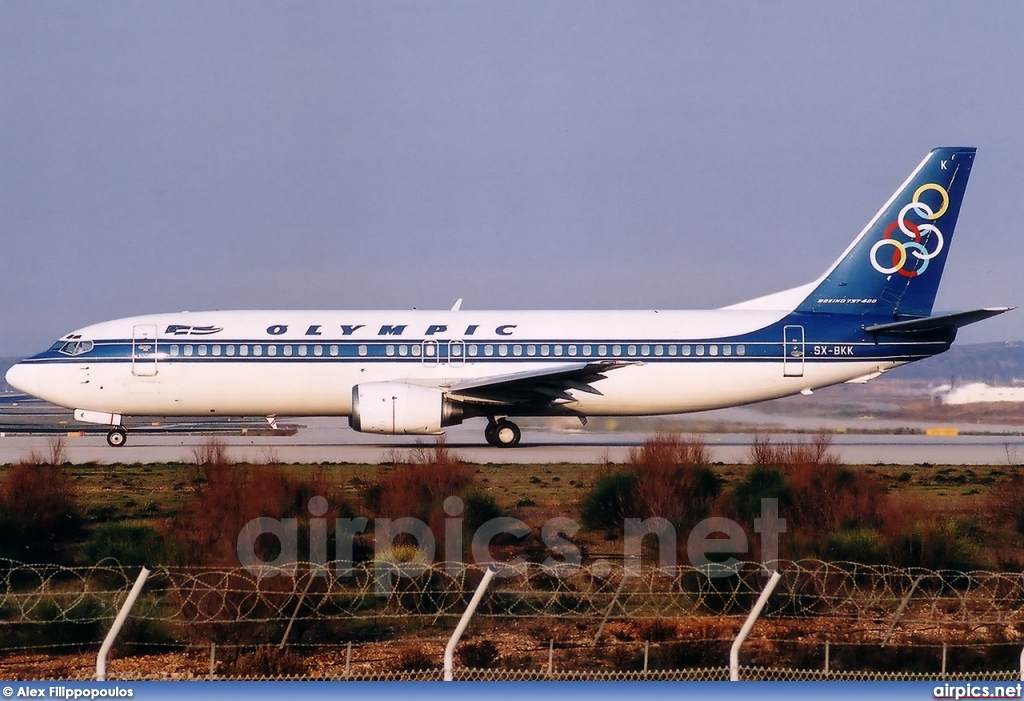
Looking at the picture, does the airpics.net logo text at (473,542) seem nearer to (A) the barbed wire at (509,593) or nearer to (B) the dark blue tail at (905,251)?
(A) the barbed wire at (509,593)

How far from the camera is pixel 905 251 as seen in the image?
103 feet

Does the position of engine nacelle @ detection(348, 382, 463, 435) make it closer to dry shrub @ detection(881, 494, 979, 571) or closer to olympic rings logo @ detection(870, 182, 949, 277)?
olympic rings logo @ detection(870, 182, 949, 277)

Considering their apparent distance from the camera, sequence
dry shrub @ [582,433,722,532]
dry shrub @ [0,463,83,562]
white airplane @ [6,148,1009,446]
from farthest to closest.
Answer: white airplane @ [6,148,1009,446]
dry shrub @ [582,433,722,532]
dry shrub @ [0,463,83,562]

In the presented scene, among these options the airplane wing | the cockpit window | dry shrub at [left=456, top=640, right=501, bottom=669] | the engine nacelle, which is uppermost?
the cockpit window

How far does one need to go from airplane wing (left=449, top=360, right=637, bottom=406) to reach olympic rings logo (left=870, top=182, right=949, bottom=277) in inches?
282

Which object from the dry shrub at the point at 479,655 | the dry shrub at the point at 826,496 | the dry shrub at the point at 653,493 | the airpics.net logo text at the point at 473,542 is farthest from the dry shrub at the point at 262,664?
the dry shrub at the point at 826,496

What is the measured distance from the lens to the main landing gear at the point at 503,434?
31.1 metres

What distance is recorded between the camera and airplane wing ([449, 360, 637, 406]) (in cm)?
2864

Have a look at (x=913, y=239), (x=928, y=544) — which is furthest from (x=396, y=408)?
(x=928, y=544)

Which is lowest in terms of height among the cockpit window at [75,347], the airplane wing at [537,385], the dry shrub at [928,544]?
the dry shrub at [928,544]

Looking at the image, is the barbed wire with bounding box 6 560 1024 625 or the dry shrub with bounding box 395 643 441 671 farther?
the barbed wire with bounding box 6 560 1024 625

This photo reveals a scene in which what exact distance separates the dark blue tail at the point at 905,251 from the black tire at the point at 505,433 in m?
7.77

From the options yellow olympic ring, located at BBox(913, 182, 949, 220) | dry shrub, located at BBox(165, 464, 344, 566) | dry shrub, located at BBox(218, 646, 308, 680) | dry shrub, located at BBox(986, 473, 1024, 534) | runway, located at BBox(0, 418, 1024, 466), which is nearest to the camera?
dry shrub, located at BBox(218, 646, 308, 680)

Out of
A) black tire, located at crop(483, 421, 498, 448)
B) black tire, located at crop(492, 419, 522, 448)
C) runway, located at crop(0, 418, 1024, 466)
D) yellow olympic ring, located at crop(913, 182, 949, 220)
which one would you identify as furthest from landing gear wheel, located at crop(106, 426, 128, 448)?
yellow olympic ring, located at crop(913, 182, 949, 220)
